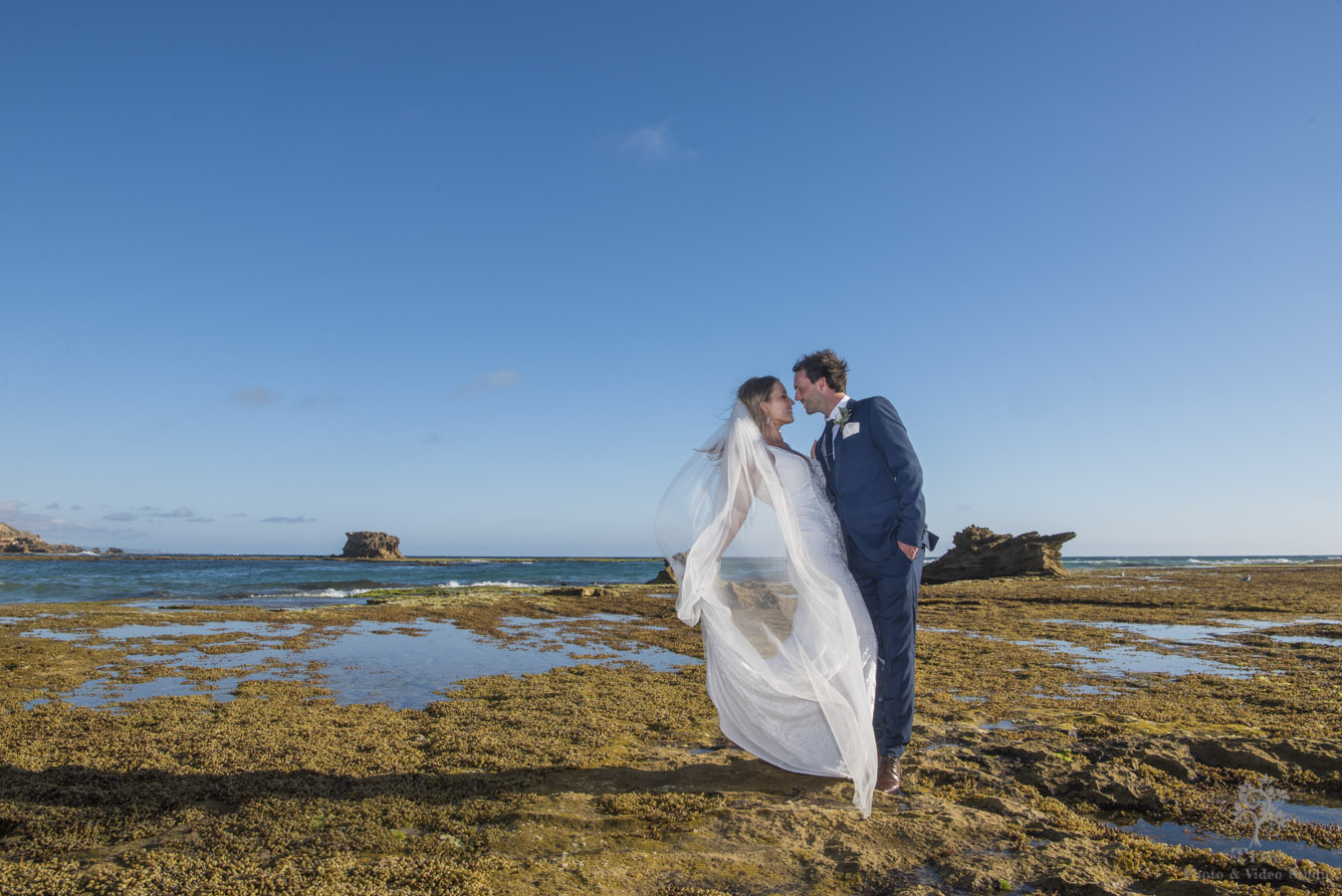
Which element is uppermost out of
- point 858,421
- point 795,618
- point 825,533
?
point 858,421

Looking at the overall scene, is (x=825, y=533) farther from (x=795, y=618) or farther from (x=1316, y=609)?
(x=1316, y=609)

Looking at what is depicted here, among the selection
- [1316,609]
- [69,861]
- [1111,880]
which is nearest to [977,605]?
[1316,609]

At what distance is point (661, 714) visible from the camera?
6301 mm

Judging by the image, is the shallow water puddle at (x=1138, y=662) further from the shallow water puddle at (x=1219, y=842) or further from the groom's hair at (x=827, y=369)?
the groom's hair at (x=827, y=369)

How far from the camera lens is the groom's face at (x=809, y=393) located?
15.1ft

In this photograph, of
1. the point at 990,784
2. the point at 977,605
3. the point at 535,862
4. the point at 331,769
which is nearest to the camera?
the point at 535,862

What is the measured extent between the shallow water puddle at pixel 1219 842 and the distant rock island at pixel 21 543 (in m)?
131

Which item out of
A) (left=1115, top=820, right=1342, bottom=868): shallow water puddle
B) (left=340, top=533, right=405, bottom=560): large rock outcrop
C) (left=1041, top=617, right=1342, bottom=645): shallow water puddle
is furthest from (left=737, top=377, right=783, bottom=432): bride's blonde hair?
(left=340, top=533, right=405, bottom=560): large rock outcrop

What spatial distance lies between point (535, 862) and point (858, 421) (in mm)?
2974

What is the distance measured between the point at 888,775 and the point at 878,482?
5.64 ft

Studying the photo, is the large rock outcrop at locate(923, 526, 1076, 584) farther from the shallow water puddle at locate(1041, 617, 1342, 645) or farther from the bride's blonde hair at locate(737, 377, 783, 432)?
the bride's blonde hair at locate(737, 377, 783, 432)

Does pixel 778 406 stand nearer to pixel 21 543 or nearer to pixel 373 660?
pixel 373 660

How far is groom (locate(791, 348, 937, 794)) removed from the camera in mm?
4125

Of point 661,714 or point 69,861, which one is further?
point 661,714
